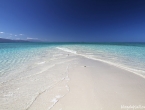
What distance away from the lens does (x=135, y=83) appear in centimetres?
305

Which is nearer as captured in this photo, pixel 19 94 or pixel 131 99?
pixel 131 99

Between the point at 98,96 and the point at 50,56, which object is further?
the point at 50,56

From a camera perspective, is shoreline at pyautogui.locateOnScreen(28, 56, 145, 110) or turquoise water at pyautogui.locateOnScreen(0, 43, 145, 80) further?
turquoise water at pyautogui.locateOnScreen(0, 43, 145, 80)

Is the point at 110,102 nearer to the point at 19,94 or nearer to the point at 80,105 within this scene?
the point at 80,105

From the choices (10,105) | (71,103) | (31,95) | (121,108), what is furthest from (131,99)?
(10,105)

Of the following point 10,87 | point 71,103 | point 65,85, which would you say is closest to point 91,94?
point 71,103

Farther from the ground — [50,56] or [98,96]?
[98,96]

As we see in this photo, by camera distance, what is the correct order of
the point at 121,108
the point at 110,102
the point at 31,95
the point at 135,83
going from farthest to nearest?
the point at 135,83 < the point at 31,95 < the point at 110,102 < the point at 121,108

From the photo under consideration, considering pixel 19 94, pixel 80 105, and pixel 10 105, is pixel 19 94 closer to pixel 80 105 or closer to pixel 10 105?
pixel 10 105

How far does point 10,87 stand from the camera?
9.04ft

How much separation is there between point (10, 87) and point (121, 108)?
309 cm

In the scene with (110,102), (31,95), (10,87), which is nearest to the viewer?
(110,102)

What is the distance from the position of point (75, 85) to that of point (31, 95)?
1.30 m

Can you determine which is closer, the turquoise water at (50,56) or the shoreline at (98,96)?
the shoreline at (98,96)
